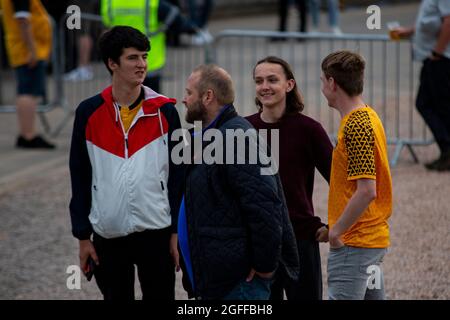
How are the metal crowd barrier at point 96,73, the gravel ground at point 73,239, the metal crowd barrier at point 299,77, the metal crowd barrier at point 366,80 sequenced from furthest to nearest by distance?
the metal crowd barrier at point 96,73 → the metal crowd barrier at point 299,77 → the metal crowd barrier at point 366,80 → the gravel ground at point 73,239

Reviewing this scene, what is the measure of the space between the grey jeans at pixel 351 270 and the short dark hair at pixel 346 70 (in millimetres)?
688

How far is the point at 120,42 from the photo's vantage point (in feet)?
17.6

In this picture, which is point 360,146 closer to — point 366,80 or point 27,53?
point 27,53

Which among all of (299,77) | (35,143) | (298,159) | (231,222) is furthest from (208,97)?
(299,77)

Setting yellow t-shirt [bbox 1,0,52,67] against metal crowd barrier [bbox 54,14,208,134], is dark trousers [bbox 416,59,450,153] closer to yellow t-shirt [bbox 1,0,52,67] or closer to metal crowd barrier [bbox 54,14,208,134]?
metal crowd barrier [bbox 54,14,208,134]

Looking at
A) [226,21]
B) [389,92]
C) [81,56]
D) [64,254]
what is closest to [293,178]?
[64,254]

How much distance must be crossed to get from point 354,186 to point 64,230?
3949 mm

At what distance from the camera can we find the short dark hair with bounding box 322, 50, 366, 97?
16.5ft

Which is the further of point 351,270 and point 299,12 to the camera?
point 299,12

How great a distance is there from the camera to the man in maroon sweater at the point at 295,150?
5.45 m

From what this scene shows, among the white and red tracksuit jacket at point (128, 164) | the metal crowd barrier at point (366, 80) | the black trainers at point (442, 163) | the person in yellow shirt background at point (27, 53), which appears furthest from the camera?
the person in yellow shirt background at point (27, 53)

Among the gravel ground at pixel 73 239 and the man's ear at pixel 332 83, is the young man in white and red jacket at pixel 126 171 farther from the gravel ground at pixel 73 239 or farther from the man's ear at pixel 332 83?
the gravel ground at pixel 73 239

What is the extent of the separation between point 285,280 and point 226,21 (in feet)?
53.1

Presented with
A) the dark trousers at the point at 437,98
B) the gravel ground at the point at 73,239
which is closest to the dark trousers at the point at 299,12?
the gravel ground at the point at 73,239
